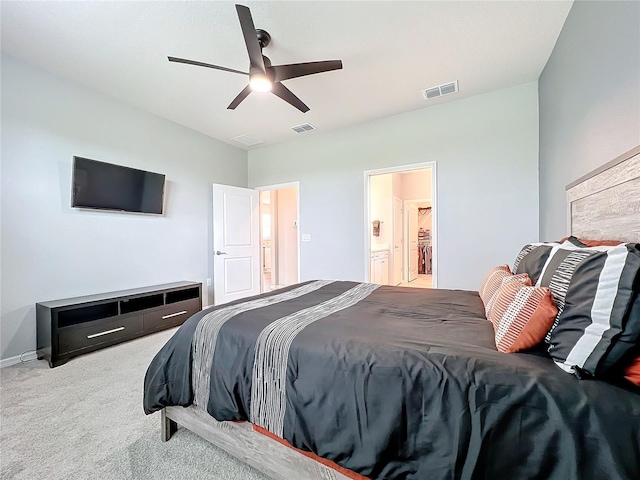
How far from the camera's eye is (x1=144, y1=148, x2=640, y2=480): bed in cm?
79

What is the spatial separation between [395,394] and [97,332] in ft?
10.4

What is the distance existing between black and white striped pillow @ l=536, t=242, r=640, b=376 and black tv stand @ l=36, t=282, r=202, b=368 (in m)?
3.61

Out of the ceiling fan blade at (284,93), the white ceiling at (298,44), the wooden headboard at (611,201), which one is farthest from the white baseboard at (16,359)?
the wooden headboard at (611,201)

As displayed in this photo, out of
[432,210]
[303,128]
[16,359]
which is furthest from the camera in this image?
[303,128]

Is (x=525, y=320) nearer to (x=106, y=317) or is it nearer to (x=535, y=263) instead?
(x=535, y=263)

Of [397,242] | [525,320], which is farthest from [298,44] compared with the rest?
[397,242]

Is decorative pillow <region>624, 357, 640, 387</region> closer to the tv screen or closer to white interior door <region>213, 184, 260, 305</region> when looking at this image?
the tv screen

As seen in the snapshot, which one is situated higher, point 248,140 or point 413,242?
point 248,140

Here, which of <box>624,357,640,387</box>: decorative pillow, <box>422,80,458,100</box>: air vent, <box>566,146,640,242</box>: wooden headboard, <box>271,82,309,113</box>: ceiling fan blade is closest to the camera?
<box>624,357,640,387</box>: decorative pillow

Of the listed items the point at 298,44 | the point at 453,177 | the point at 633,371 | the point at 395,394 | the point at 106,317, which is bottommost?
the point at 106,317

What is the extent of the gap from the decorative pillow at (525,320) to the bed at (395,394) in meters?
0.05

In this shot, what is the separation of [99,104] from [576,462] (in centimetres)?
469

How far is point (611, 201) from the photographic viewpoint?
1447 millimetres

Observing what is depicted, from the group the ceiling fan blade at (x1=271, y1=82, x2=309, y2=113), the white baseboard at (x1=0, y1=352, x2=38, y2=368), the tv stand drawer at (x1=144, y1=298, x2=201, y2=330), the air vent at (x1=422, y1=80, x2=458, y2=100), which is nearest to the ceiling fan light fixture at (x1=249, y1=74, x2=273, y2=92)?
the ceiling fan blade at (x1=271, y1=82, x2=309, y2=113)
